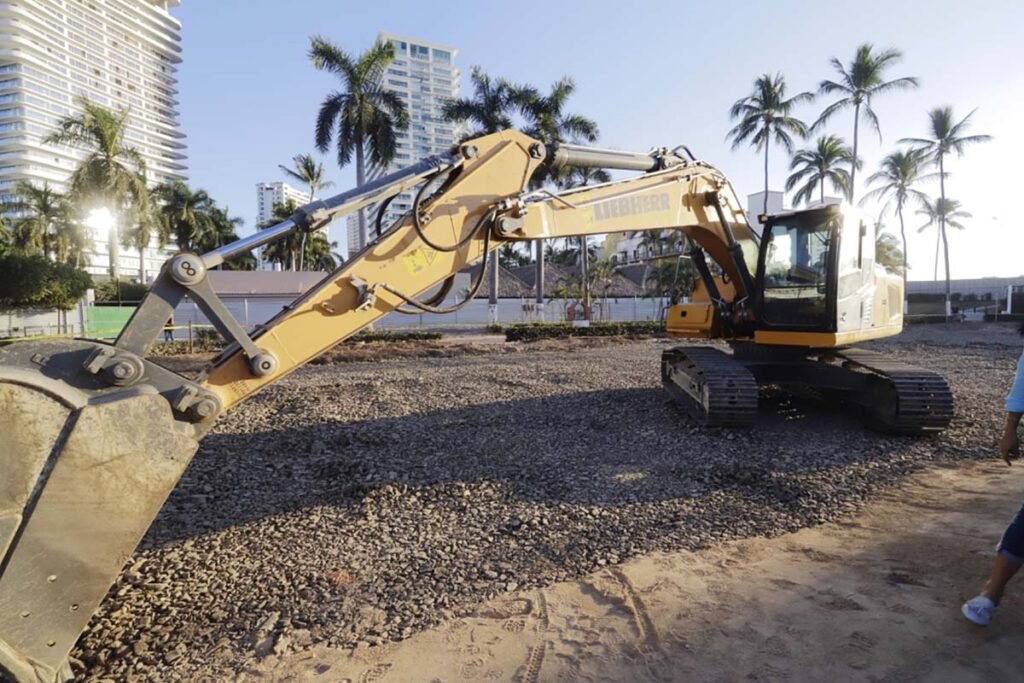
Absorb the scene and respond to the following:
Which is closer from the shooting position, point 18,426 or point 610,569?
point 18,426

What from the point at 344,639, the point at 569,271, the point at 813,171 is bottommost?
the point at 344,639

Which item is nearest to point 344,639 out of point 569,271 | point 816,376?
point 816,376

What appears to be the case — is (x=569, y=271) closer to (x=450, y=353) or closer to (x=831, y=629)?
(x=450, y=353)

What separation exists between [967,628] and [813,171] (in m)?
40.4

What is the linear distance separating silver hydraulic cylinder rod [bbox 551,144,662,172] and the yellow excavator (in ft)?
0.07

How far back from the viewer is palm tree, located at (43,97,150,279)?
33000 mm

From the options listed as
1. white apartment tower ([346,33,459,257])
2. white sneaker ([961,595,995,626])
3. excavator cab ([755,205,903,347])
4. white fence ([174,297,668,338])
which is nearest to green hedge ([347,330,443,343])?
white fence ([174,297,668,338])

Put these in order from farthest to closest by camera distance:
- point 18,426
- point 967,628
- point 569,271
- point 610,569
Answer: point 569,271, point 610,569, point 967,628, point 18,426

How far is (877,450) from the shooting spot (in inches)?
235

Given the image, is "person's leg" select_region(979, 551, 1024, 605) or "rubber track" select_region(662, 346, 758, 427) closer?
"person's leg" select_region(979, 551, 1024, 605)

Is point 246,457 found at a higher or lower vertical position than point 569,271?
lower

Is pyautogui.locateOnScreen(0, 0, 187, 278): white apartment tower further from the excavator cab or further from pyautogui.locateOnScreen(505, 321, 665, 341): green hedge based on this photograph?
the excavator cab

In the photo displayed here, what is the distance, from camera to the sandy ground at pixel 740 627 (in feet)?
8.53

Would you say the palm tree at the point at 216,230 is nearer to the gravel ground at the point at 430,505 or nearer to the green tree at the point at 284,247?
the green tree at the point at 284,247
